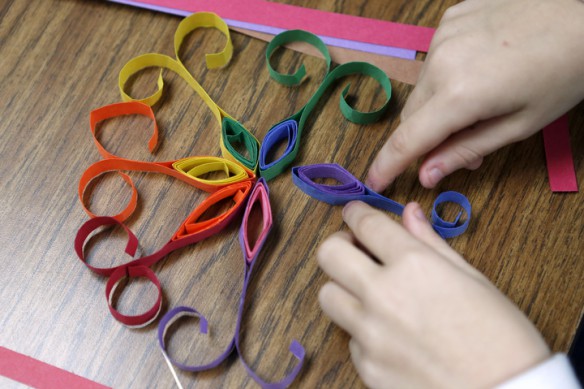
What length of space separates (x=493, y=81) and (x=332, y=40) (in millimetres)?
341

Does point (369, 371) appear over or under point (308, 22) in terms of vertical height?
under

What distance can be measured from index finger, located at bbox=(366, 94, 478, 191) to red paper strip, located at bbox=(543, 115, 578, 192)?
21 cm

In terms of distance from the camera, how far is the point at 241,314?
2.66 feet

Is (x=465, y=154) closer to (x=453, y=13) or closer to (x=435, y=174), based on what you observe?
(x=435, y=174)

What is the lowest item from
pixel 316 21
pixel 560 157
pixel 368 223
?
pixel 560 157

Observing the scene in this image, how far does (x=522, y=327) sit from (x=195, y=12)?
0.74 m

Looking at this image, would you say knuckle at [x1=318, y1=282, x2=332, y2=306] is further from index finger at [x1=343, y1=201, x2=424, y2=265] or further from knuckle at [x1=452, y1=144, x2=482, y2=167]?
knuckle at [x1=452, y1=144, x2=482, y2=167]

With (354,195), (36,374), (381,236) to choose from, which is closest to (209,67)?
(354,195)

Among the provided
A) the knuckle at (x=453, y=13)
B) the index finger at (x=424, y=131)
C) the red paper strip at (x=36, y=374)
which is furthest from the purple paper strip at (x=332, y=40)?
the red paper strip at (x=36, y=374)

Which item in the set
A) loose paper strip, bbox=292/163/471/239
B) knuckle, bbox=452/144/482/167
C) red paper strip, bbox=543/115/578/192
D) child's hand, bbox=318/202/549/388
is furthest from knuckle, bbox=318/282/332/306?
red paper strip, bbox=543/115/578/192

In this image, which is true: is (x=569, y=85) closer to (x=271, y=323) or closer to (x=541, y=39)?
(x=541, y=39)

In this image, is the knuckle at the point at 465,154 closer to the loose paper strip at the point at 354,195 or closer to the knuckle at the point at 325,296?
the loose paper strip at the point at 354,195

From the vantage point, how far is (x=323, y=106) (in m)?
0.94

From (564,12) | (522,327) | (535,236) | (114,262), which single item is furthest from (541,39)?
(114,262)
